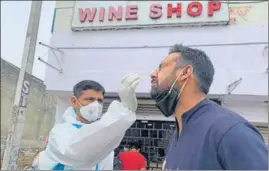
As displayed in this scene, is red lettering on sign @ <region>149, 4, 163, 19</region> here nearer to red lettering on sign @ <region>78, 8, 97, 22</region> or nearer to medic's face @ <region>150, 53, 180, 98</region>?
red lettering on sign @ <region>78, 8, 97, 22</region>

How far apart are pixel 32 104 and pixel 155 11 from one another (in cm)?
214

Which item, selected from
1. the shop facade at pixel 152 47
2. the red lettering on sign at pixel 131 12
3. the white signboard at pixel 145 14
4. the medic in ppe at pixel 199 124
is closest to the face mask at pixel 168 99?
the medic in ppe at pixel 199 124

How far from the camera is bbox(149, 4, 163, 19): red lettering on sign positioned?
13.3 ft

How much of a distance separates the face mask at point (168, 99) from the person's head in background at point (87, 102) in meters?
0.52

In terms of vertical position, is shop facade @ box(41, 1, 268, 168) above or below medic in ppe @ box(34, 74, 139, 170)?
above

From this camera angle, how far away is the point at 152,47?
157 inches

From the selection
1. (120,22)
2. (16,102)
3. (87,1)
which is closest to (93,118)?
(16,102)

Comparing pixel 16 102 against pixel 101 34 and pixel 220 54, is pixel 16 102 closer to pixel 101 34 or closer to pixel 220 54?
pixel 101 34

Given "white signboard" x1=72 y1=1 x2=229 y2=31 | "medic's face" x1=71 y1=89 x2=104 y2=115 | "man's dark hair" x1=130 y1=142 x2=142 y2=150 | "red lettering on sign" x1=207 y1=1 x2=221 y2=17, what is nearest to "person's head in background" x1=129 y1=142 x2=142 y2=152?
"man's dark hair" x1=130 y1=142 x2=142 y2=150

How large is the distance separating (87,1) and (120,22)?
695mm

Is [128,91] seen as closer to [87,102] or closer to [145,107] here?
[87,102]

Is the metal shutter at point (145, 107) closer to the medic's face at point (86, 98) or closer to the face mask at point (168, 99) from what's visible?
the medic's face at point (86, 98)

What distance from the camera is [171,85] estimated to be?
37.4 inches

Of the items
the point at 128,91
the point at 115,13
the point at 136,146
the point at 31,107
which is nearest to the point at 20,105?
the point at 31,107
